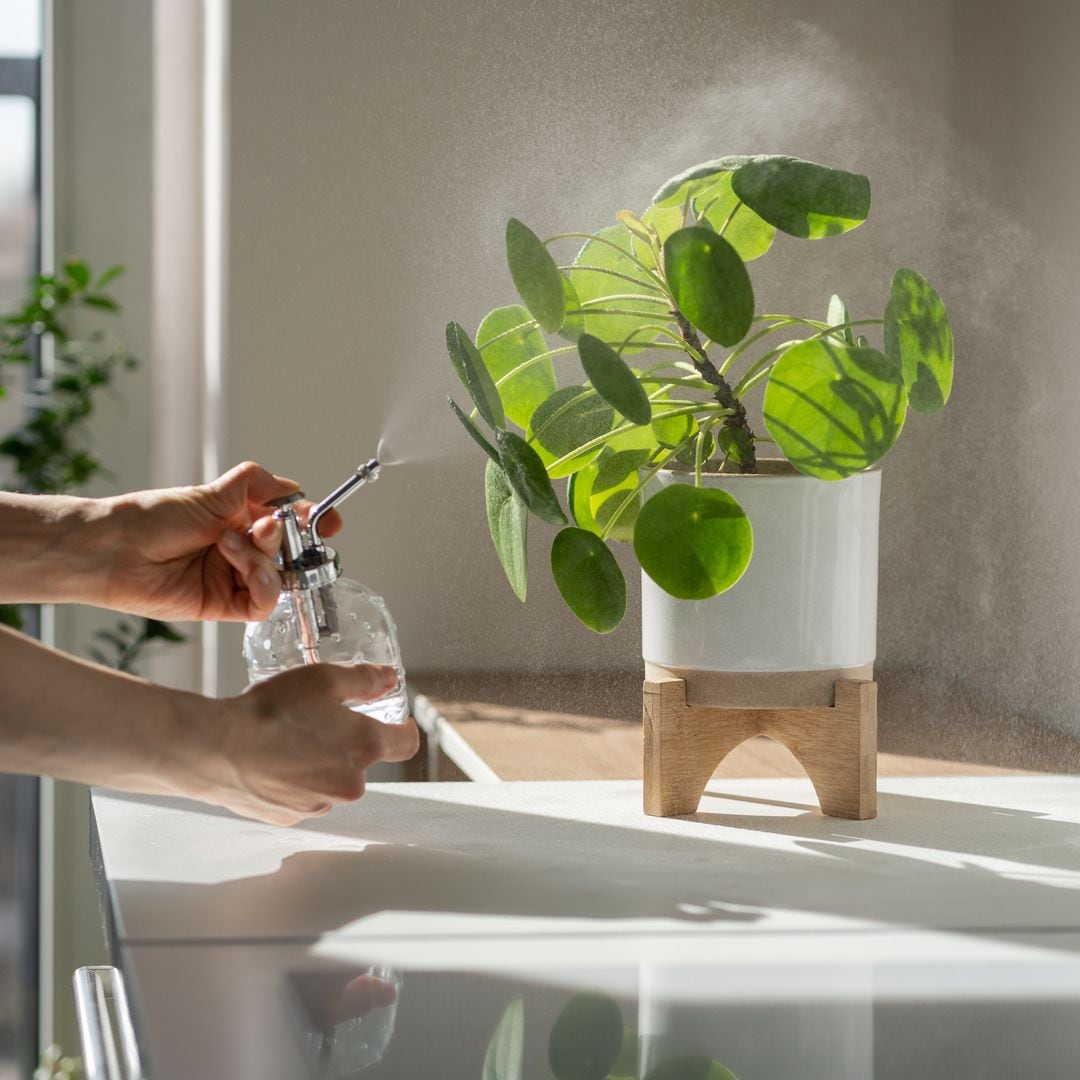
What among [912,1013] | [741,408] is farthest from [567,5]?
[912,1013]

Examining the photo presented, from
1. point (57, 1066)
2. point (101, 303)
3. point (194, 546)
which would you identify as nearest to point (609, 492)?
point (194, 546)

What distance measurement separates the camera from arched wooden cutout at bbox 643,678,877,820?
0.83m

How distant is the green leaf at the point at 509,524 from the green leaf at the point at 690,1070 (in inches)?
14.2

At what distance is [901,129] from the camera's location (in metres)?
1.09

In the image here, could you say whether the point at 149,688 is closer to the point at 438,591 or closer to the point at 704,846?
the point at 704,846

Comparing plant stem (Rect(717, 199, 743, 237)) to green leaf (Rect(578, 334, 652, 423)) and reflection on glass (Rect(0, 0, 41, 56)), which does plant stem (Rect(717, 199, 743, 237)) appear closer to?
green leaf (Rect(578, 334, 652, 423))

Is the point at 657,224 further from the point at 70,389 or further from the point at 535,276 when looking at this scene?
the point at 70,389

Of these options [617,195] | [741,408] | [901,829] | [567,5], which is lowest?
[901,829]

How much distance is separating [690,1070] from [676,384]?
44cm

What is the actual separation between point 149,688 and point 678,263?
32 cm

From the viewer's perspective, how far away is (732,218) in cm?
88

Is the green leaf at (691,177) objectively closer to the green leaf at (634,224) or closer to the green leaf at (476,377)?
the green leaf at (634,224)

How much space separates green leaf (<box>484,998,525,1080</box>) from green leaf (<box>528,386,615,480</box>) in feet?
1.22

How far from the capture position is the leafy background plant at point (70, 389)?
6.96ft
